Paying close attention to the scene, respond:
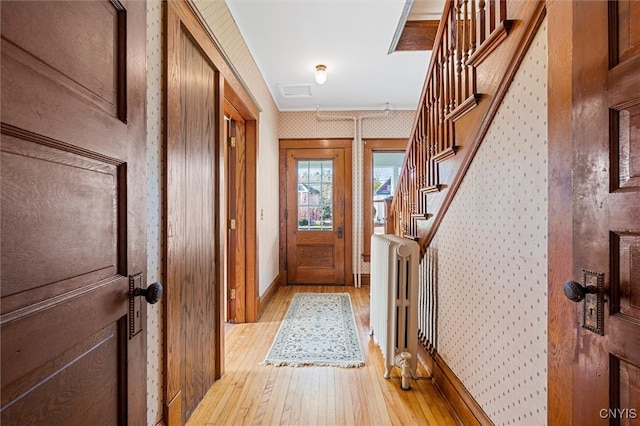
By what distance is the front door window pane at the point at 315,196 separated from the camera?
4441mm

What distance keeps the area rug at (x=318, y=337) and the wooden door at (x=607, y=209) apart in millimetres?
1598

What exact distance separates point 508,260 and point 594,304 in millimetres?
468

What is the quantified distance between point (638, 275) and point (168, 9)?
179 centimetres

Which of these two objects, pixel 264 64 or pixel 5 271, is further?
pixel 264 64

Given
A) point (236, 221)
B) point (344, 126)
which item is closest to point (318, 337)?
point (236, 221)

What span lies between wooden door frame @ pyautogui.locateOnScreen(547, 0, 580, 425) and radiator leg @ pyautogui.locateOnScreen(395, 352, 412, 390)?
3.26 feet

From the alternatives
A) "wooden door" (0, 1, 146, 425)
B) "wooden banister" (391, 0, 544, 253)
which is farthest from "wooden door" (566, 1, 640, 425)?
"wooden door" (0, 1, 146, 425)

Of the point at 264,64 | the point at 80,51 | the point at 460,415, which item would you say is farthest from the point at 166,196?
the point at 264,64

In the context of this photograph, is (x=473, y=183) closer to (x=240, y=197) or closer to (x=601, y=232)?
(x=601, y=232)

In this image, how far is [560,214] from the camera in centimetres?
85

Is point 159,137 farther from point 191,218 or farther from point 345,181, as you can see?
point 345,181

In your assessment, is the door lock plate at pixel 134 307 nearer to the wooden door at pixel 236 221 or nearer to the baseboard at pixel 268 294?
the wooden door at pixel 236 221

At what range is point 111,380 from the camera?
75 centimetres

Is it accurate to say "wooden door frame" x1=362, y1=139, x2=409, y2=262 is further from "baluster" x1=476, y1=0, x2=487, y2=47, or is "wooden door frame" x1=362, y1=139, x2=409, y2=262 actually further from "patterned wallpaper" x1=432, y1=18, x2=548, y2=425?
"baluster" x1=476, y1=0, x2=487, y2=47
